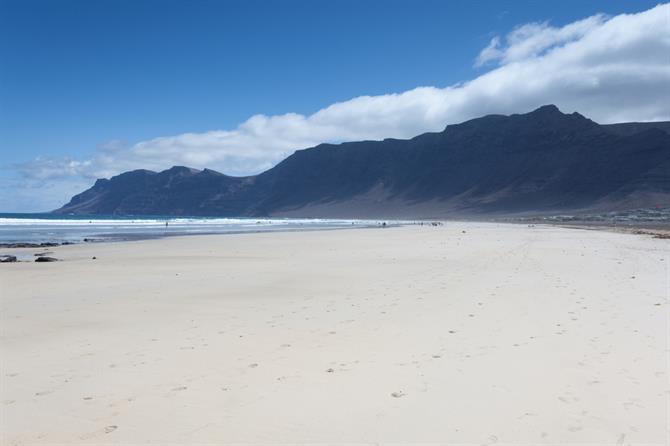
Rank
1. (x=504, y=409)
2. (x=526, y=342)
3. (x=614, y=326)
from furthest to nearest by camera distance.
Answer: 1. (x=614, y=326)
2. (x=526, y=342)
3. (x=504, y=409)

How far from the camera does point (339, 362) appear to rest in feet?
19.1

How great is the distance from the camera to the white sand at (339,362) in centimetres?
414

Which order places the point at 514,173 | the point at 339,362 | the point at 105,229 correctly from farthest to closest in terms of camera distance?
the point at 514,173 → the point at 105,229 → the point at 339,362

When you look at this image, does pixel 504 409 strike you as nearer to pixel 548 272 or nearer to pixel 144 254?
pixel 548 272

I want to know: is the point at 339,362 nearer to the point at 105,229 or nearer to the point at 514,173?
the point at 105,229

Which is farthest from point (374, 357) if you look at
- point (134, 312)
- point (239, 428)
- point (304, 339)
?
point (134, 312)

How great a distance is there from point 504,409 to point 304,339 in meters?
3.14

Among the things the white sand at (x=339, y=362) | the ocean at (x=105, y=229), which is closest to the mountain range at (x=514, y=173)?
the ocean at (x=105, y=229)

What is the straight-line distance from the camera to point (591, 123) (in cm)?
15462

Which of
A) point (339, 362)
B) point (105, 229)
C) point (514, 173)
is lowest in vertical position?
point (339, 362)

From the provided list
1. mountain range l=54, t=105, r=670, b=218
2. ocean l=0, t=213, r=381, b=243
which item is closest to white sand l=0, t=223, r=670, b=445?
ocean l=0, t=213, r=381, b=243

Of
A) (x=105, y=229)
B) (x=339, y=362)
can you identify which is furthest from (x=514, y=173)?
(x=339, y=362)

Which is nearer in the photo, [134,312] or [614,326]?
[614,326]

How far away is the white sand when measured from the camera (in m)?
4.14
